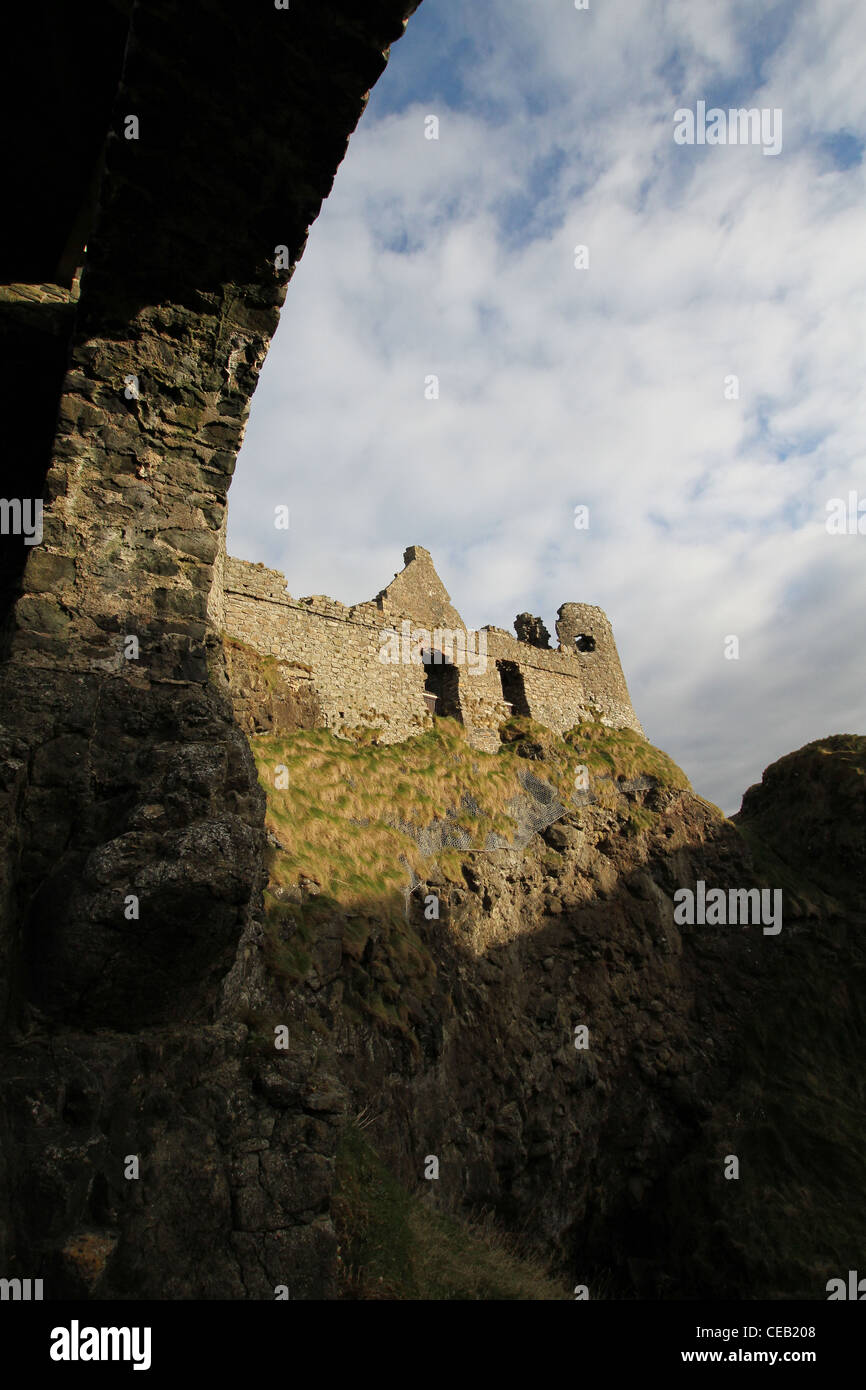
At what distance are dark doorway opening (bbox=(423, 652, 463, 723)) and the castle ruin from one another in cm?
4

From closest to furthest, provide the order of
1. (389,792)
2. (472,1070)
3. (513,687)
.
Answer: (472,1070), (389,792), (513,687)

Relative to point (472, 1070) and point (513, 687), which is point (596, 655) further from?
point (472, 1070)

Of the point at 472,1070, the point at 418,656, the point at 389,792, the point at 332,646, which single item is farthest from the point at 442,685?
the point at 472,1070

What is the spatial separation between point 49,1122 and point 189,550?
338cm

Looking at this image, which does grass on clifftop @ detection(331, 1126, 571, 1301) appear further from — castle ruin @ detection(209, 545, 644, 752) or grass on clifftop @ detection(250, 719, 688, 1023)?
castle ruin @ detection(209, 545, 644, 752)

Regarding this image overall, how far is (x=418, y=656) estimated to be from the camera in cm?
2041

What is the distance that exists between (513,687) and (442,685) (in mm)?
3095

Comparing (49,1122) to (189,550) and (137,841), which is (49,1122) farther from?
(189,550)

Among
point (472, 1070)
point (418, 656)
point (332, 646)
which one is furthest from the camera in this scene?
point (418, 656)

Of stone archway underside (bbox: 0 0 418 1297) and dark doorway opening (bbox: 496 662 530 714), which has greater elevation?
dark doorway opening (bbox: 496 662 530 714)

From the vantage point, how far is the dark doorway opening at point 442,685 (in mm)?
21170

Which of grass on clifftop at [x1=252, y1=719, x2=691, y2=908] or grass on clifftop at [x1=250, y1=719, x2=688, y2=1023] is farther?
grass on clifftop at [x1=252, y1=719, x2=691, y2=908]

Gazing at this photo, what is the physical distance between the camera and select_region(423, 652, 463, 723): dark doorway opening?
21170mm

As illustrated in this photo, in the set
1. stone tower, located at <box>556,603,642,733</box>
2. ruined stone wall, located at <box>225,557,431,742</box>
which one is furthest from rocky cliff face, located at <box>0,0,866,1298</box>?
stone tower, located at <box>556,603,642,733</box>
